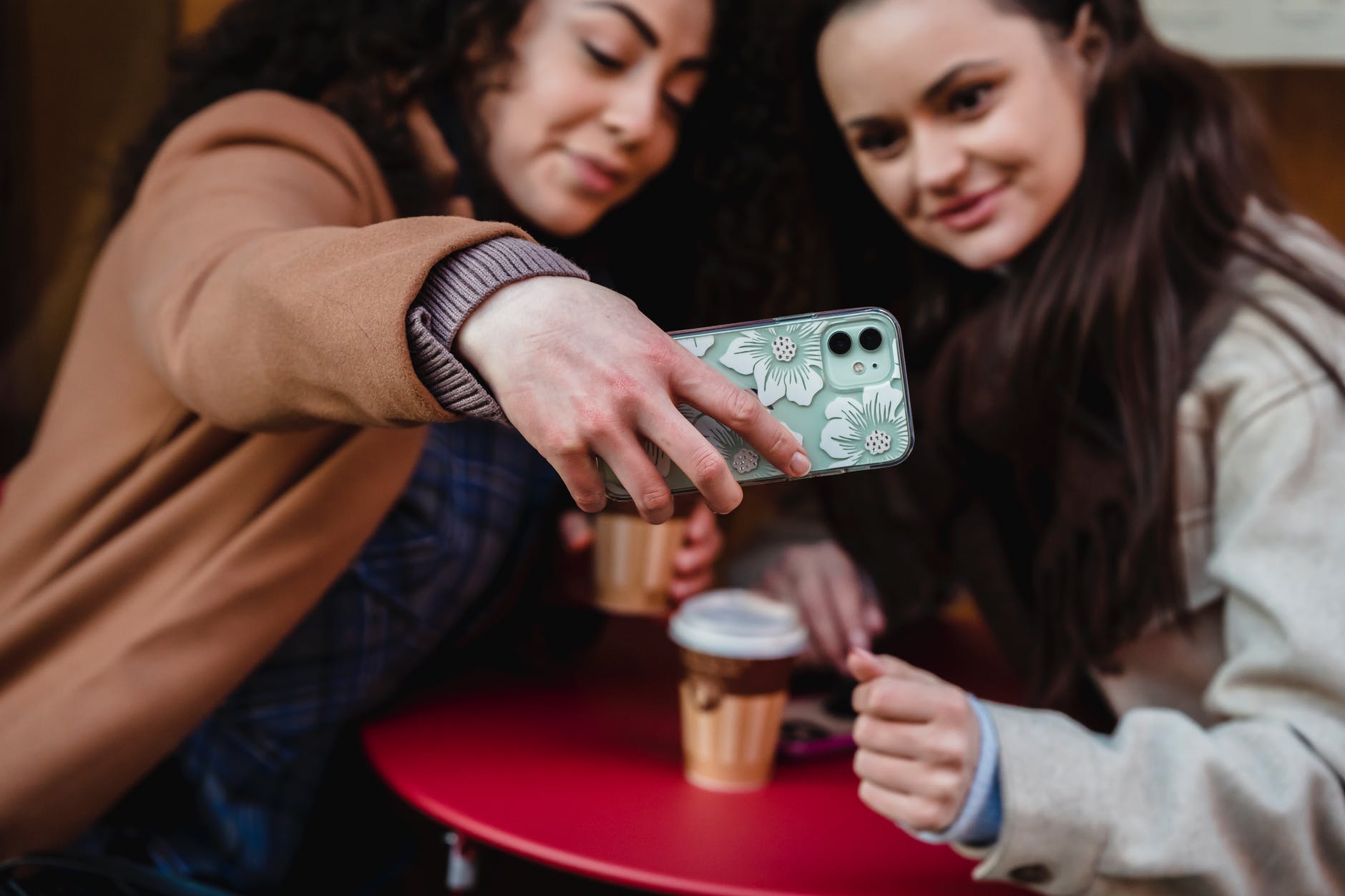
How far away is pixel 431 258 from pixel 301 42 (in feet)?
2.38

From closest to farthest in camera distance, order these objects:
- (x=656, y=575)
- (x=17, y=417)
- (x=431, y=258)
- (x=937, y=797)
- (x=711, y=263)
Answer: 1. (x=431, y=258)
2. (x=937, y=797)
3. (x=656, y=575)
4. (x=711, y=263)
5. (x=17, y=417)

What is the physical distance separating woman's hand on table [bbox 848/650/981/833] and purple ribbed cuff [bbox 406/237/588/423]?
339mm

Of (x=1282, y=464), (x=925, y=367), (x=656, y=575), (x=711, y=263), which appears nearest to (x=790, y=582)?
(x=656, y=575)

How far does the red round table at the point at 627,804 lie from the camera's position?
Result: 75cm

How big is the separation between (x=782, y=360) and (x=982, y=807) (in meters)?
0.36

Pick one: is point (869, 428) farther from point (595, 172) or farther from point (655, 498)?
point (595, 172)

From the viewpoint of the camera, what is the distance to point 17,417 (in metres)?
1.73

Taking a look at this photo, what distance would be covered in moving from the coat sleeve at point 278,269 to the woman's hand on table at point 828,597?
58cm

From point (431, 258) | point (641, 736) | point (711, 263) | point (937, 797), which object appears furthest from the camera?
point (711, 263)

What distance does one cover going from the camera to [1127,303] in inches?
35.8

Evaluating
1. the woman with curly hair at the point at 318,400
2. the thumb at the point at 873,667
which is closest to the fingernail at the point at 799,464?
the woman with curly hair at the point at 318,400

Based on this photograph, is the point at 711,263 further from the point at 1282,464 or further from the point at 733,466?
the point at 733,466

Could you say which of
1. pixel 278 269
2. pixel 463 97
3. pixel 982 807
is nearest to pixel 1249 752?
pixel 982 807

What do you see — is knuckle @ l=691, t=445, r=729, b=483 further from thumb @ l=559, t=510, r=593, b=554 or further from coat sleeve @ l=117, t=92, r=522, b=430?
thumb @ l=559, t=510, r=593, b=554
